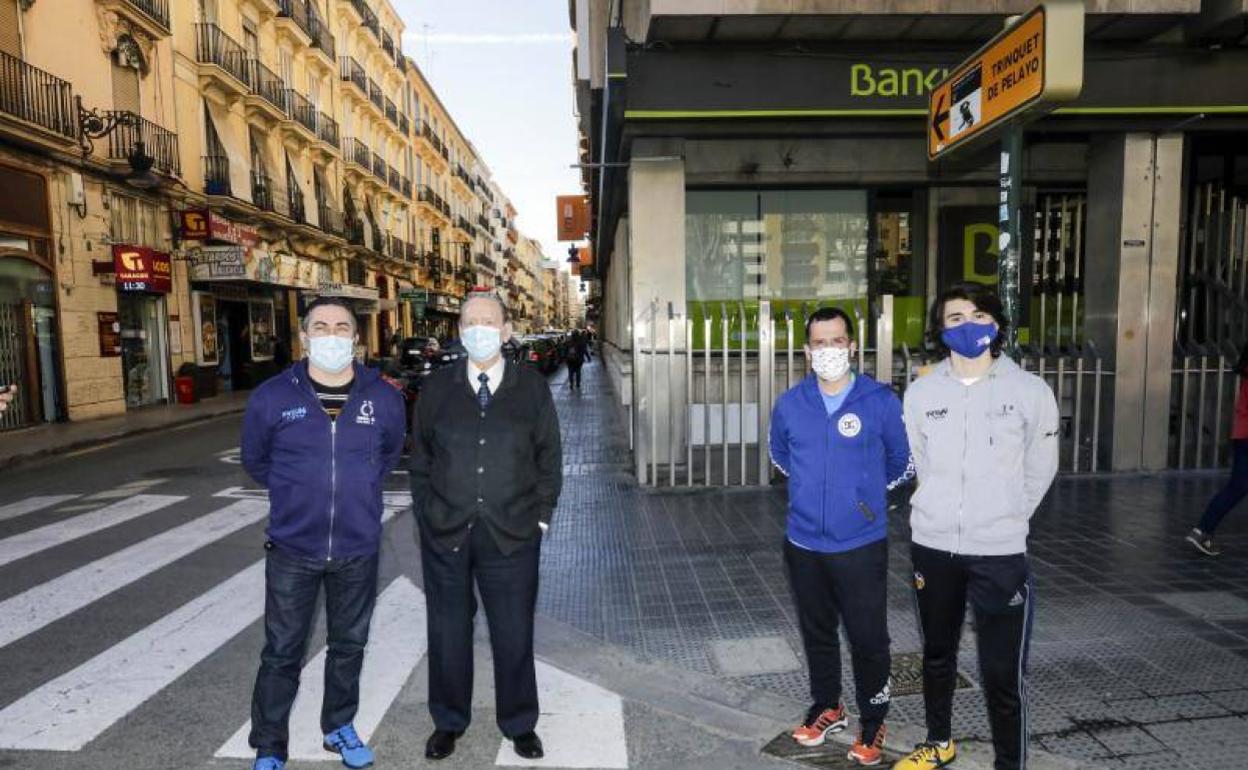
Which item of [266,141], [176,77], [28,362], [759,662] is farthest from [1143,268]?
[266,141]

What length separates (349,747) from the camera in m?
3.17

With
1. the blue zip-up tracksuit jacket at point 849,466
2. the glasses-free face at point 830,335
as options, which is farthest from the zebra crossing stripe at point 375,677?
the glasses-free face at point 830,335

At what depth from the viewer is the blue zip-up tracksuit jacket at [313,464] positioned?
3.05m

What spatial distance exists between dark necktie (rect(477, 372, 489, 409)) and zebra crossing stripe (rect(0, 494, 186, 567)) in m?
5.16

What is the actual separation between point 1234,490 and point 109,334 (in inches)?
774

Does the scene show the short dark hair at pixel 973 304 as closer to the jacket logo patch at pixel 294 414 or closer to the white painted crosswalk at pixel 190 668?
the white painted crosswalk at pixel 190 668

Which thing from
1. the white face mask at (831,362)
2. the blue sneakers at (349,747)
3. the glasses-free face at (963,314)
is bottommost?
the blue sneakers at (349,747)

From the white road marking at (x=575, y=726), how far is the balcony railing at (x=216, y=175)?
900 inches

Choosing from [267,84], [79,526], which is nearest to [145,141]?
[267,84]

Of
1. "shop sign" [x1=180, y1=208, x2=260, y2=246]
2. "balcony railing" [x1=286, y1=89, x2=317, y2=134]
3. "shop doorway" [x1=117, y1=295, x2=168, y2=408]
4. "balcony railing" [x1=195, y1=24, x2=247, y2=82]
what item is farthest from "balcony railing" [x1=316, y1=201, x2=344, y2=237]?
"shop doorway" [x1=117, y1=295, x2=168, y2=408]

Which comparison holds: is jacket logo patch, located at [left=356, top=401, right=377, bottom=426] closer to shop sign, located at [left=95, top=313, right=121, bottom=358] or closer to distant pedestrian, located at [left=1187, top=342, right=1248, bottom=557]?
distant pedestrian, located at [left=1187, top=342, right=1248, bottom=557]

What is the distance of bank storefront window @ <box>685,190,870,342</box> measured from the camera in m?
11.3

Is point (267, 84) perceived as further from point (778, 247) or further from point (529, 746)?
point (529, 746)

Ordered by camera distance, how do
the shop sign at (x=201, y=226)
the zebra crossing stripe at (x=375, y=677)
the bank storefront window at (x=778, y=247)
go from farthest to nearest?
1. the shop sign at (x=201, y=226)
2. the bank storefront window at (x=778, y=247)
3. the zebra crossing stripe at (x=375, y=677)
